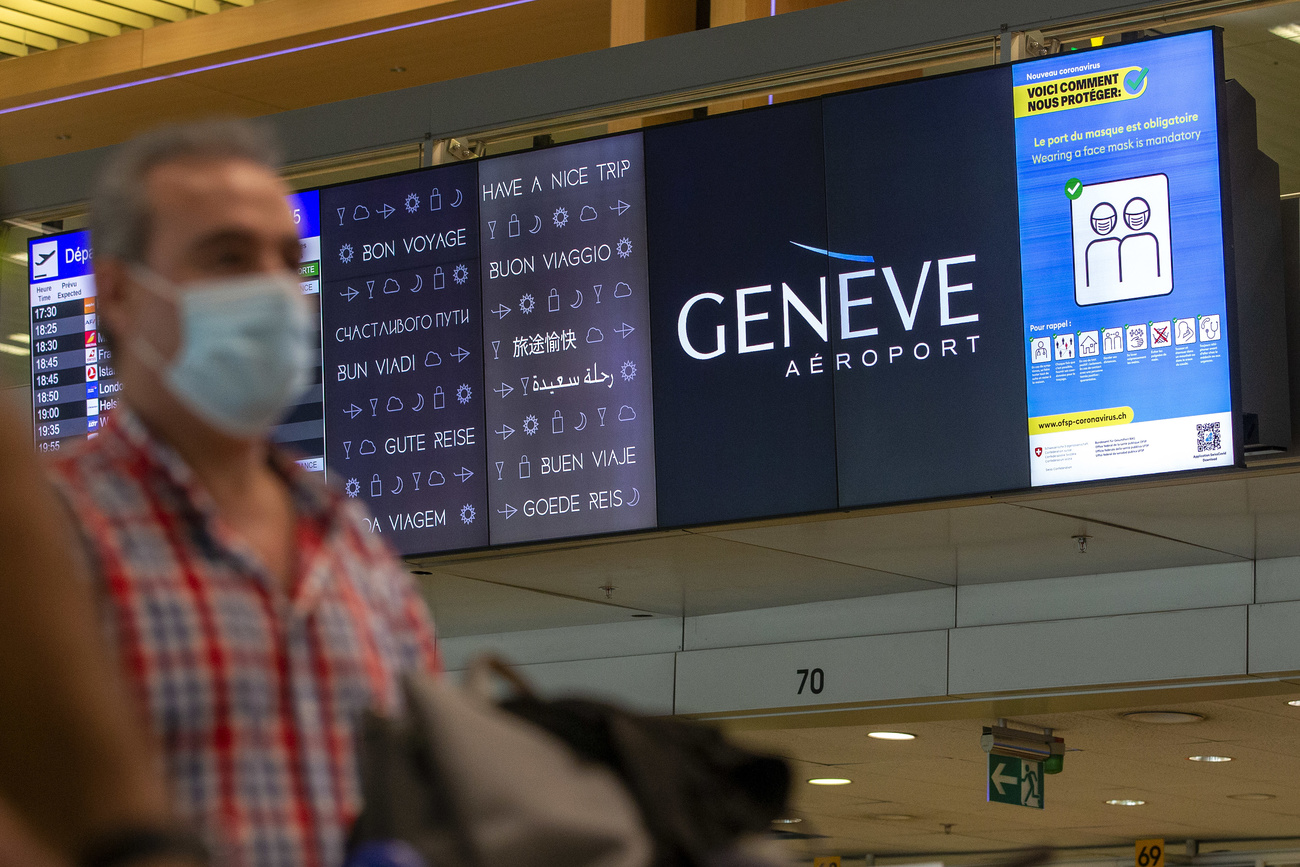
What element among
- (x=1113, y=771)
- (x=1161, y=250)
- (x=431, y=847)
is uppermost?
(x=1161, y=250)

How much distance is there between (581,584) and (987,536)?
5.06 feet

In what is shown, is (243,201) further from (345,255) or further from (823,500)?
(345,255)

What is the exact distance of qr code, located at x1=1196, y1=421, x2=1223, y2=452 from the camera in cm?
473

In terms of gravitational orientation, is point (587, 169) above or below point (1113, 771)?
above

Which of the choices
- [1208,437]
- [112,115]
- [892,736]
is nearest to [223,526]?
[1208,437]

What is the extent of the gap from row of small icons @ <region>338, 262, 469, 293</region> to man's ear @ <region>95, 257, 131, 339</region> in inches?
175

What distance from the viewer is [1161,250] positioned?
15.9ft

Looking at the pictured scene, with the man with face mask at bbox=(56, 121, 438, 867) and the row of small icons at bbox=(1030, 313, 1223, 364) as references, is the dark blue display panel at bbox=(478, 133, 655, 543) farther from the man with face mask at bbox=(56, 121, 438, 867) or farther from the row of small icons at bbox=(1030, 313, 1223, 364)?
the man with face mask at bbox=(56, 121, 438, 867)

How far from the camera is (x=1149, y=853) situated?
12.9 meters

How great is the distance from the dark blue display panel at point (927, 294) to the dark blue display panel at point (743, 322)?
8cm

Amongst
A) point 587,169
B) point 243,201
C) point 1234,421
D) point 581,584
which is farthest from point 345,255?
→ point 243,201

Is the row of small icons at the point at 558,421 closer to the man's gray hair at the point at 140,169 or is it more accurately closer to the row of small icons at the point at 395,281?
the row of small icons at the point at 395,281

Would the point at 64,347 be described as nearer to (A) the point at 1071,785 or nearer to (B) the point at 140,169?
(B) the point at 140,169

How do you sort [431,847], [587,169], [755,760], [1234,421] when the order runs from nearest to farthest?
[431,847]
[755,760]
[1234,421]
[587,169]
